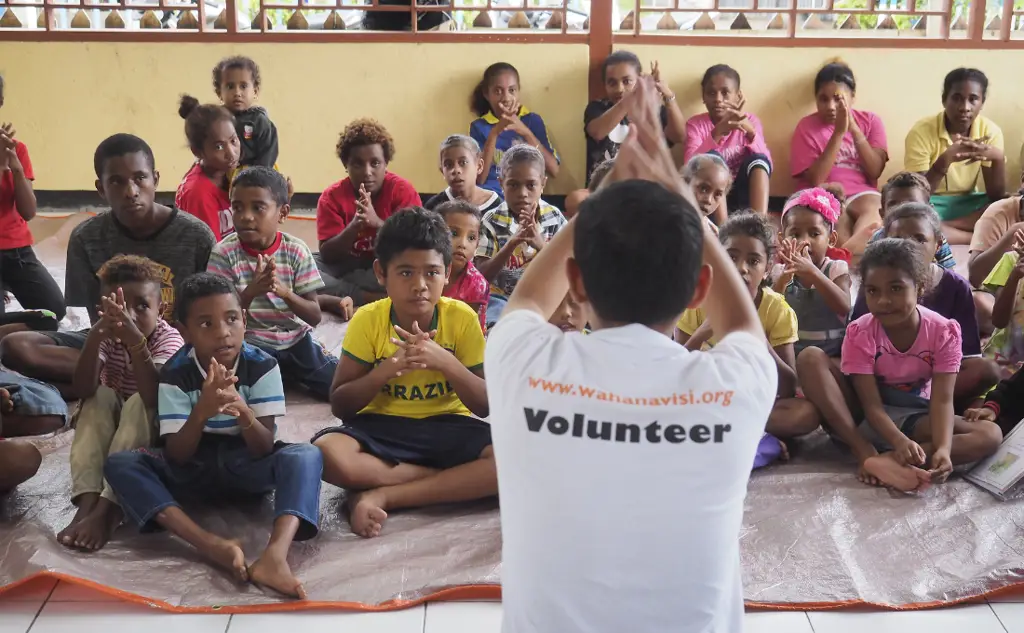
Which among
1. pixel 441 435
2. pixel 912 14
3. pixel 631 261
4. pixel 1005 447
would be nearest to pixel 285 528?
pixel 441 435

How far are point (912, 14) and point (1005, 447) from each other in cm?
354

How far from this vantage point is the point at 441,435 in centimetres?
252

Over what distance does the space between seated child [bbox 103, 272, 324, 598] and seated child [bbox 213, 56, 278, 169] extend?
2354mm

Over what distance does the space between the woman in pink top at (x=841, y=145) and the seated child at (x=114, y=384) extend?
360cm

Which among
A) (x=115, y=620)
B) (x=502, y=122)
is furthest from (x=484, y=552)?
(x=502, y=122)

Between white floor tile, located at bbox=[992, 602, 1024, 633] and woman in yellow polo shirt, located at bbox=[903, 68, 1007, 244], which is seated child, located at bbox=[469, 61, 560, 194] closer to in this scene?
woman in yellow polo shirt, located at bbox=[903, 68, 1007, 244]

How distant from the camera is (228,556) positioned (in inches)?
85.0

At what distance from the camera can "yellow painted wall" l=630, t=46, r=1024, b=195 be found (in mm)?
5512

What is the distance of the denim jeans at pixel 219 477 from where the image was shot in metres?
2.25

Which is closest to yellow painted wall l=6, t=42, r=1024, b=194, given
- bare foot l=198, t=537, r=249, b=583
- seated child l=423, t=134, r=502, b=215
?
seated child l=423, t=134, r=502, b=215

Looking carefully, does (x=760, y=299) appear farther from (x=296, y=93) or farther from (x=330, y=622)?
(x=296, y=93)

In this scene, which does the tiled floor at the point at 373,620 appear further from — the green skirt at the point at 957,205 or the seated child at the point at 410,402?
the green skirt at the point at 957,205

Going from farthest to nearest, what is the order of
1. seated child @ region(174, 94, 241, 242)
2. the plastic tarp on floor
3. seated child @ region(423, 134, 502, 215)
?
seated child @ region(423, 134, 502, 215)
seated child @ region(174, 94, 241, 242)
the plastic tarp on floor

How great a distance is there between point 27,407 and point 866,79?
4571mm
